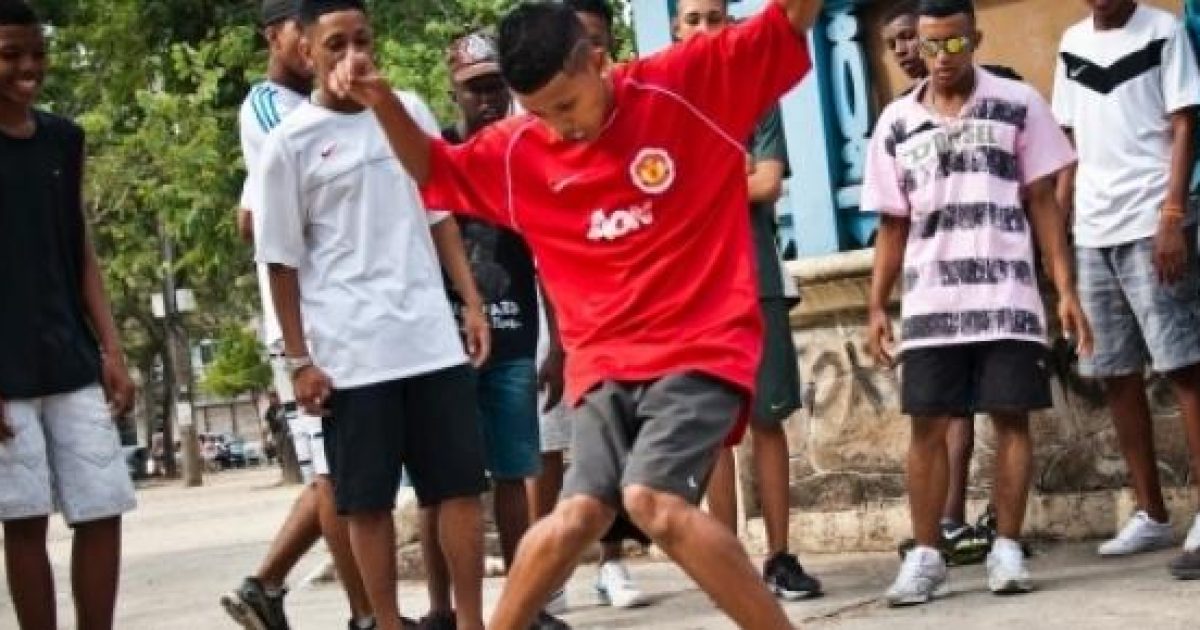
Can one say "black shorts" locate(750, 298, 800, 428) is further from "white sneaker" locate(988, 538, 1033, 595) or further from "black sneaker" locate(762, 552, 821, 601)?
"white sneaker" locate(988, 538, 1033, 595)

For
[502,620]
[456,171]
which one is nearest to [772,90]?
[456,171]

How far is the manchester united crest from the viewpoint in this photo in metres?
4.69

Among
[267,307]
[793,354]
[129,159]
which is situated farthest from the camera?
[129,159]

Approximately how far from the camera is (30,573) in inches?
223

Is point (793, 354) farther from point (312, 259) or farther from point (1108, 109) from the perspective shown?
point (312, 259)

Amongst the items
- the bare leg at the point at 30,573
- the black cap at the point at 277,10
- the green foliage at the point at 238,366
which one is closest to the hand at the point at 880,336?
the black cap at the point at 277,10

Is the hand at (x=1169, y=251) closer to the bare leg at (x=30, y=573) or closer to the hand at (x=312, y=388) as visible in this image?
the hand at (x=312, y=388)

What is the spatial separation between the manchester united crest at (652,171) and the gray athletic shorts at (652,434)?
0.43 metres

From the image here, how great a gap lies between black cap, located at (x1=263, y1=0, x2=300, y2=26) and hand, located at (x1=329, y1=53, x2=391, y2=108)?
1342 mm

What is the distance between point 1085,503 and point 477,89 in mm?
2725

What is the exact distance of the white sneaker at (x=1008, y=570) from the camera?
250 inches

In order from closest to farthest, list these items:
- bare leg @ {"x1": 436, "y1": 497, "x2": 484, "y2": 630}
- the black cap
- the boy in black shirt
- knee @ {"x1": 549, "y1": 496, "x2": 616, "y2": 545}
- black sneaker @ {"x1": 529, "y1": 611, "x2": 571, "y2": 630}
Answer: knee @ {"x1": 549, "y1": 496, "x2": 616, "y2": 545} < the boy in black shirt < bare leg @ {"x1": 436, "y1": 497, "x2": 484, "y2": 630} < the black cap < black sneaker @ {"x1": 529, "y1": 611, "x2": 571, "y2": 630}

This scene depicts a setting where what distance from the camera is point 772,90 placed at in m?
4.77

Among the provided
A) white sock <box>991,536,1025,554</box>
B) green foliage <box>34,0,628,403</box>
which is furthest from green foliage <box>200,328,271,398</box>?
white sock <box>991,536,1025,554</box>
